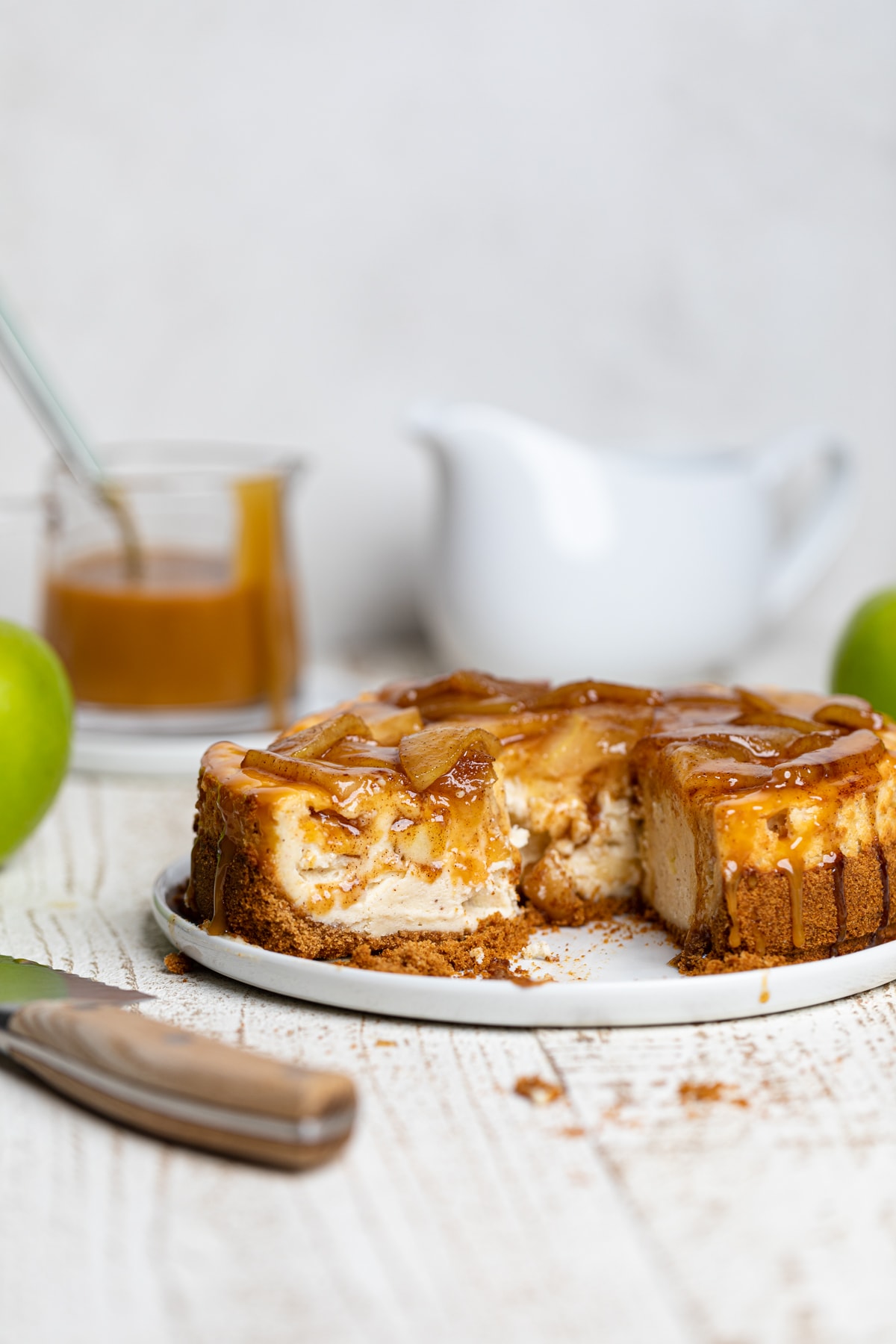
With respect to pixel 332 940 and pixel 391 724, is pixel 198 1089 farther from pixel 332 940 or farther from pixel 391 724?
pixel 391 724

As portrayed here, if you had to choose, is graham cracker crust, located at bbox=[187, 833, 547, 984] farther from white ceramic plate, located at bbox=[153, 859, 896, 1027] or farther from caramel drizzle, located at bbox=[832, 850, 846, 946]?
caramel drizzle, located at bbox=[832, 850, 846, 946]

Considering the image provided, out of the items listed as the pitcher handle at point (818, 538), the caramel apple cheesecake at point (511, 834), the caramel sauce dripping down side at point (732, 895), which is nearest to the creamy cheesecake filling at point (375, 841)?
the caramel apple cheesecake at point (511, 834)

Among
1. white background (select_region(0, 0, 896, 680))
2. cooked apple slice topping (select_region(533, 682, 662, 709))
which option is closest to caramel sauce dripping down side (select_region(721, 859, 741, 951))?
cooked apple slice topping (select_region(533, 682, 662, 709))

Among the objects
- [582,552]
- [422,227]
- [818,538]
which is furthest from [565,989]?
[422,227]

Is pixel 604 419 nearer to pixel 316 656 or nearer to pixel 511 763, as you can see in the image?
pixel 316 656

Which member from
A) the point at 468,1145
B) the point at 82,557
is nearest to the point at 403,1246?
the point at 468,1145
